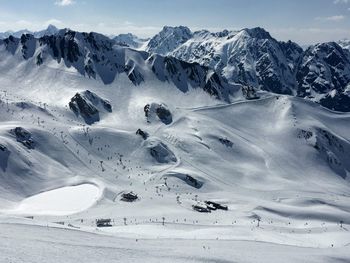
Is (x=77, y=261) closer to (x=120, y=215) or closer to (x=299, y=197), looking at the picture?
(x=120, y=215)

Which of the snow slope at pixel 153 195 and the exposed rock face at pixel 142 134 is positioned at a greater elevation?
the exposed rock face at pixel 142 134

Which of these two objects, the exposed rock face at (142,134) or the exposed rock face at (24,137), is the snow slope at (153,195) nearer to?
the exposed rock face at (24,137)

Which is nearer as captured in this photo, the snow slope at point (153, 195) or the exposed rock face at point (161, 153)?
the snow slope at point (153, 195)

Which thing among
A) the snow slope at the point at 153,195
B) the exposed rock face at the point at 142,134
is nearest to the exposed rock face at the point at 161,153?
the snow slope at the point at 153,195

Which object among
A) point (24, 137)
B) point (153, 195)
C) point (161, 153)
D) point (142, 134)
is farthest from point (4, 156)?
point (142, 134)

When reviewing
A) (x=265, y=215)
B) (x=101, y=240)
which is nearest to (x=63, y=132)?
(x=265, y=215)

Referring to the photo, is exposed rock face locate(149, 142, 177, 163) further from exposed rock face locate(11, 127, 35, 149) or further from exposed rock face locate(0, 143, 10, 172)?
exposed rock face locate(0, 143, 10, 172)

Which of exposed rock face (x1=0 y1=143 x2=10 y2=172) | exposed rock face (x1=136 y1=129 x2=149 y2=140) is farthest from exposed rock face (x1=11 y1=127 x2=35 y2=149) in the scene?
exposed rock face (x1=136 y1=129 x2=149 y2=140)
